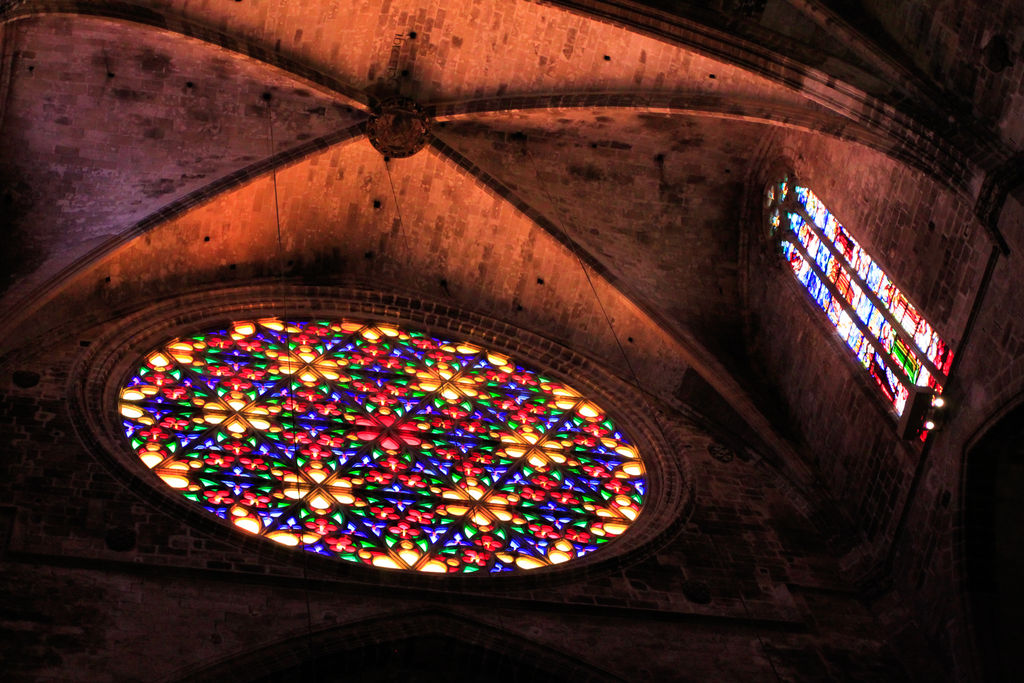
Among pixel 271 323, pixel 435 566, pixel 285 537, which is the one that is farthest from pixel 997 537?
pixel 271 323

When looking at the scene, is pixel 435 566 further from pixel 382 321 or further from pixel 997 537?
pixel 997 537

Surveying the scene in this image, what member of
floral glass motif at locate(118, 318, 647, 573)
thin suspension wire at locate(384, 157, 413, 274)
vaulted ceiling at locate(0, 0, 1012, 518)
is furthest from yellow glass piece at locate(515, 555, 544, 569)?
thin suspension wire at locate(384, 157, 413, 274)

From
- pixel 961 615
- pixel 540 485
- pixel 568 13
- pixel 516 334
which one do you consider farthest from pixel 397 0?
pixel 961 615

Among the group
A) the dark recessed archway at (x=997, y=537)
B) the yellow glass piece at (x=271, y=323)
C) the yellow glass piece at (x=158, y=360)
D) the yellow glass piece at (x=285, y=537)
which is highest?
the yellow glass piece at (x=271, y=323)

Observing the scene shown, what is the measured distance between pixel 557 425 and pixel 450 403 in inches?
41.3

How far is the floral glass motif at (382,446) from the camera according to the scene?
42.9ft

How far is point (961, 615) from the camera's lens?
12.4 meters

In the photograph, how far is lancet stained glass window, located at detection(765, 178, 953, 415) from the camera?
13.6m

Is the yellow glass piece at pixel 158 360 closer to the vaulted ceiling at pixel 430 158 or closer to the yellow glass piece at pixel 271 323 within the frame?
the vaulted ceiling at pixel 430 158

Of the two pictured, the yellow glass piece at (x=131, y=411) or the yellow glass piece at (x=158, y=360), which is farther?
the yellow glass piece at (x=158, y=360)

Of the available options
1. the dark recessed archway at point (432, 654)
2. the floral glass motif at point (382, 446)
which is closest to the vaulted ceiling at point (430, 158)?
the floral glass motif at point (382, 446)

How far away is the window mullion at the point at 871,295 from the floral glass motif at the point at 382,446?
264cm

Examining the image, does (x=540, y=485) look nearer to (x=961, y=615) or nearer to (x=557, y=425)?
(x=557, y=425)

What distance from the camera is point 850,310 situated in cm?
1472
